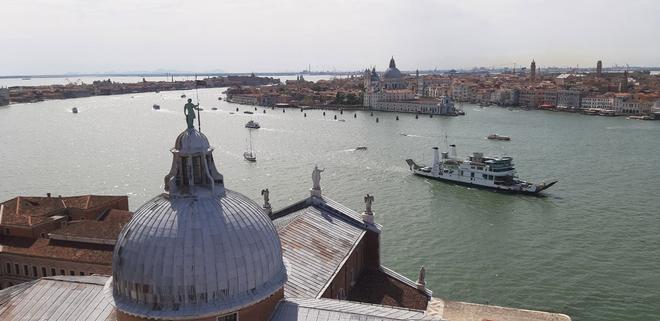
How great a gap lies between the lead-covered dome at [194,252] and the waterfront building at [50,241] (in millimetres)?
11566

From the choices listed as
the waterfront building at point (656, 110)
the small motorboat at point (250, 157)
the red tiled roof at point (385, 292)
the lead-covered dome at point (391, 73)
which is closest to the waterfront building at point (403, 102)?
the lead-covered dome at point (391, 73)

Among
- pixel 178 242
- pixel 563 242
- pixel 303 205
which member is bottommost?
pixel 563 242

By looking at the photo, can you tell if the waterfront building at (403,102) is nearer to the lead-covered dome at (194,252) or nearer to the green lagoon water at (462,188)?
the green lagoon water at (462,188)

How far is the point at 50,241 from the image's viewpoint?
22.1m

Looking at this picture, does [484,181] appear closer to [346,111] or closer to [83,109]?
[346,111]

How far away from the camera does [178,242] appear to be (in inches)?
367

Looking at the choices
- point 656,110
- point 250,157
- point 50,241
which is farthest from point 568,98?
point 50,241

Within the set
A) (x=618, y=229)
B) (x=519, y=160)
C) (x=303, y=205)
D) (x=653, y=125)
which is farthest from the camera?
(x=653, y=125)

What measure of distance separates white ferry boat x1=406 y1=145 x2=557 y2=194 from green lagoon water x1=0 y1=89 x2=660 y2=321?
125cm

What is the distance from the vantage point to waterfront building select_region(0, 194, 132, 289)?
68.4ft

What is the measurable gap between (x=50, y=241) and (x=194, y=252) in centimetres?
1581

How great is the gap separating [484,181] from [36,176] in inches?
1475

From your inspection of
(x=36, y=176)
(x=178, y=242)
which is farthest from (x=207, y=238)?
(x=36, y=176)

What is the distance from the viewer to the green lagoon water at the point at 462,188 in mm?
Result: 24484
